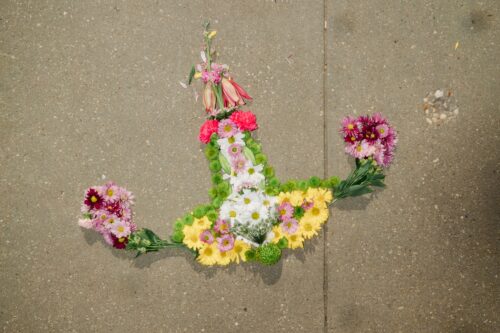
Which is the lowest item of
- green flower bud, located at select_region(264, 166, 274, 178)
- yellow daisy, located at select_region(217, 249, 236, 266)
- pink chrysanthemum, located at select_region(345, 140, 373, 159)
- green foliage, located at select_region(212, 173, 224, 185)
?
yellow daisy, located at select_region(217, 249, 236, 266)

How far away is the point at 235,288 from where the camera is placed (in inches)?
114

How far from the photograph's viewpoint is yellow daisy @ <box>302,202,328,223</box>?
2.71 m

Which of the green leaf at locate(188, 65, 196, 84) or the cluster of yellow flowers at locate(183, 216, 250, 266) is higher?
the green leaf at locate(188, 65, 196, 84)

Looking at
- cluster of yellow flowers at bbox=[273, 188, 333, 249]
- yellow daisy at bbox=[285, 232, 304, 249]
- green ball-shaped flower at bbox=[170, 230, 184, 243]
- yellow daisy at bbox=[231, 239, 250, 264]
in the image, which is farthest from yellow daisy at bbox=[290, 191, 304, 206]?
green ball-shaped flower at bbox=[170, 230, 184, 243]

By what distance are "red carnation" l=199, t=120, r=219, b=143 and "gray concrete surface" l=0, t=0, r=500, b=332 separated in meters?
0.21

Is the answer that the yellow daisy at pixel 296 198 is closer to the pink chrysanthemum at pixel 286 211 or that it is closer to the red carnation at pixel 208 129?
the pink chrysanthemum at pixel 286 211

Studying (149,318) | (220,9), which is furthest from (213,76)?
(149,318)

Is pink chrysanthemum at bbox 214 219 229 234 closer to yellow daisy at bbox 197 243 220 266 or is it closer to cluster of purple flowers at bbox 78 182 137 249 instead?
yellow daisy at bbox 197 243 220 266

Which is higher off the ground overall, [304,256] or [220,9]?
[220,9]

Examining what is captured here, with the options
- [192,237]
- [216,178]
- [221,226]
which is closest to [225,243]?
[221,226]

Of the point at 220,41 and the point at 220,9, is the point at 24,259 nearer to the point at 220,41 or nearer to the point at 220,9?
the point at 220,41

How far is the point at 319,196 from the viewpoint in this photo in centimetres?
270

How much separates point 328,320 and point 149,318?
1.30 meters

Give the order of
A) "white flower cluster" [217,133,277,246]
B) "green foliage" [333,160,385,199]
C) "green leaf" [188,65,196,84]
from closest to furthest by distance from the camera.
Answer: "white flower cluster" [217,133,277,246] → "green foliage" [333,160,385,199] → "green leaf" [188,65,196,84]
